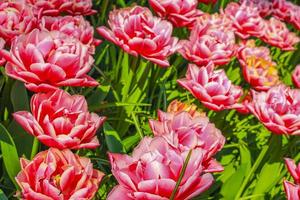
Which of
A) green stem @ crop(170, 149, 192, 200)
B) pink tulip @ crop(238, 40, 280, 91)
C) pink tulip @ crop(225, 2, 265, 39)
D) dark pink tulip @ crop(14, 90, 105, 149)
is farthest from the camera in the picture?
pink tulip @ crop(225, 2, 265, 39)

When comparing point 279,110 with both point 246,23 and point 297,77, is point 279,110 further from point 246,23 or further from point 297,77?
point 246,23

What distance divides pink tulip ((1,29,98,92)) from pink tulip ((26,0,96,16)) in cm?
23

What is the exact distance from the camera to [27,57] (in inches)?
35.5

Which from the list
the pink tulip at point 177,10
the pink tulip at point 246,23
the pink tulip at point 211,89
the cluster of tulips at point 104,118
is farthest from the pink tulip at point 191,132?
the pink tulip at point 246,23

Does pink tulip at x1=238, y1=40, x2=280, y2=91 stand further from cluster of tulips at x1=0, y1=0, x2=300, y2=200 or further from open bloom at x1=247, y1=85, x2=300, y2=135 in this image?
open bloom at x1=247, y1=85, x2=300, y2=135

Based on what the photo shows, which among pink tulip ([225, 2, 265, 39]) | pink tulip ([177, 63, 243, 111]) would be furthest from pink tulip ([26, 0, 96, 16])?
pink tulip ([225, 2, 265, 39])

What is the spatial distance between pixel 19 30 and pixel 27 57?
0.15 metres

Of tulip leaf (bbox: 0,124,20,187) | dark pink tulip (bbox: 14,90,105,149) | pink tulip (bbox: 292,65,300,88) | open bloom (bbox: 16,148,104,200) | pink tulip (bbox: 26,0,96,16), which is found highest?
pink tulip (bbox: 26,0,96,16)

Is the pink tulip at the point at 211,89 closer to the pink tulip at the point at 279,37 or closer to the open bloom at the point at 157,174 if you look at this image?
the open bloom at the point at 157,174

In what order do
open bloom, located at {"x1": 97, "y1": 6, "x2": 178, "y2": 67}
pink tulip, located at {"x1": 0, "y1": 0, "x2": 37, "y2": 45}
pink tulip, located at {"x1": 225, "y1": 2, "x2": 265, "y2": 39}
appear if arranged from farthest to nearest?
pink tulip, located at {"x1": 225, "y1": 2, "x2": 265, "y2": 39} → open bloom, located at {"x1": 97, "y1": 6, "x2": 178, "y2": 67} → pink tulip, located at {"x1": 0, "y1": 0, "x2": 37, "y2": 45}

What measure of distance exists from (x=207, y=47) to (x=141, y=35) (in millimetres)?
226

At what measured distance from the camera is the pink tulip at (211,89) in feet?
3.66

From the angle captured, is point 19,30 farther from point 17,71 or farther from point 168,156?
point 168,156

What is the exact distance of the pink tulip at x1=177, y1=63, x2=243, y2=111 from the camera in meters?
1.12
